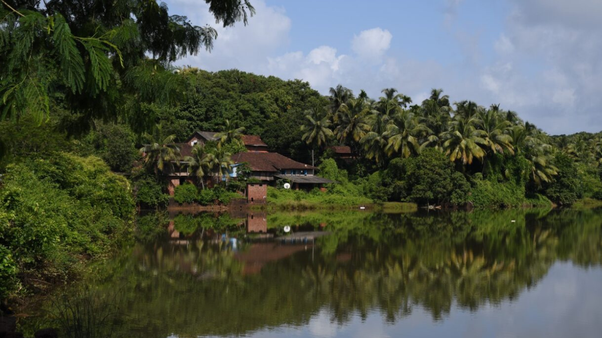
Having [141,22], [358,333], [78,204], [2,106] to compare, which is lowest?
[358,333]

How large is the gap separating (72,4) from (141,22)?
2.80 ft

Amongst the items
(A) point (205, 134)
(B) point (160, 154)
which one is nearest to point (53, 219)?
(B) point (160, 154)

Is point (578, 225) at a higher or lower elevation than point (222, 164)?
lower

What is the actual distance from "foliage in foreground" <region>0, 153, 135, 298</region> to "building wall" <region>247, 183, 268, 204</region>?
18030 millimetres

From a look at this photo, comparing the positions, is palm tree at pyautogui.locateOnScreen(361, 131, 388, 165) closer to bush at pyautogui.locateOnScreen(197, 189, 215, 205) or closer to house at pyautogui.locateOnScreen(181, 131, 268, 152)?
house at pyautogui.locateOnScreen(181, 131, 268, 152)

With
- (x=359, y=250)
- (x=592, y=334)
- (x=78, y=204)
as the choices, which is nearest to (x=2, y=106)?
(x=592, y=334)

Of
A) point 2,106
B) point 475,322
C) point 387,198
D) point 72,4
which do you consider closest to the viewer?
point 2,106

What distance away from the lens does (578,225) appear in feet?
105

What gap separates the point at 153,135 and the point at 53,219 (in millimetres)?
22838

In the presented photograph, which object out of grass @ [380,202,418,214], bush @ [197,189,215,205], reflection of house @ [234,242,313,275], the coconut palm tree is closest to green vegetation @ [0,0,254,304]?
reflection of house @ [234,242,313,275]

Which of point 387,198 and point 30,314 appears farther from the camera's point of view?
point 387,198

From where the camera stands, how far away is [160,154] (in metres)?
41.2

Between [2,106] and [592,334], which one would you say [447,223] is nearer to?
[592,334]

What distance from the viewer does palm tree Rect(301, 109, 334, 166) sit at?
2076 inches
